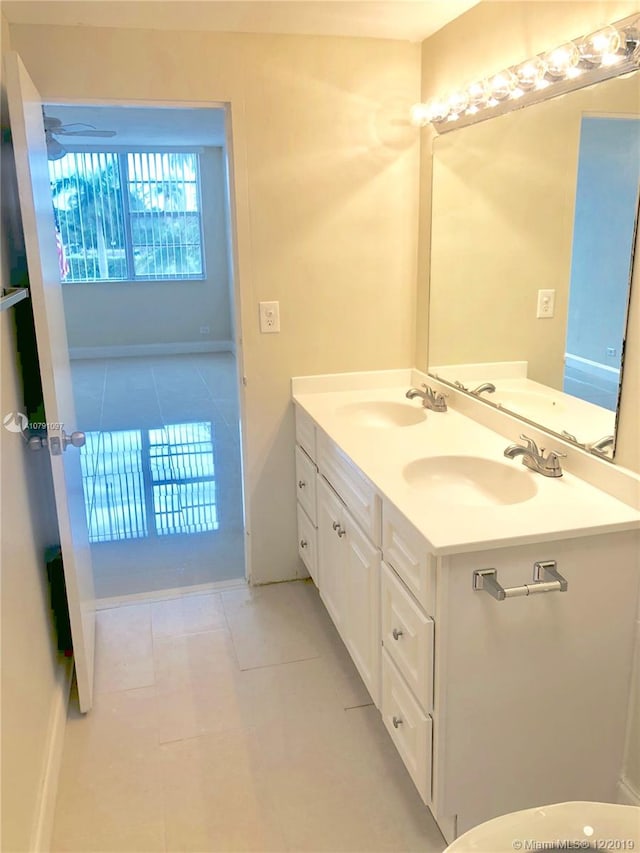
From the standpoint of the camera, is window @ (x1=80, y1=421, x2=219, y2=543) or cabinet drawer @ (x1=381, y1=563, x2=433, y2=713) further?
window @ (x1=80, y1=421, x2=219, y2=543)

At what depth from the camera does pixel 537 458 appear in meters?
1.89

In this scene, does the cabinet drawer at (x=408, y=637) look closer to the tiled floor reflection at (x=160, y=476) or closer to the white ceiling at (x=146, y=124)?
the tiled floor reflection at (x=160, y=476)

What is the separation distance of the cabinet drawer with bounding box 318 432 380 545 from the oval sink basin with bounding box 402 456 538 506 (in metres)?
0.12

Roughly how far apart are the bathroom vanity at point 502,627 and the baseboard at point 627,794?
0.02 m

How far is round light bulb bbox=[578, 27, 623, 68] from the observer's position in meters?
1.56

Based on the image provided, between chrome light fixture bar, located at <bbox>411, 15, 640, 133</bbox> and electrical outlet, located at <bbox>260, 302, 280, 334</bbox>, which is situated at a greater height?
chrome light fixture bar, located at <bbox>411, 15, 640, 133</bbox>

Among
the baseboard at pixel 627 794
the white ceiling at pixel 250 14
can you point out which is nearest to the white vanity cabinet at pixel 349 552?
the baseboard at pixel 627 794

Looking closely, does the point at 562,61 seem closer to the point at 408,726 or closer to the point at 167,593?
the point at 408,726

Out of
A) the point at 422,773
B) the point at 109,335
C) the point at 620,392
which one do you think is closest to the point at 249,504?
the point at 422,773

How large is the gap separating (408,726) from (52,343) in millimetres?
1449

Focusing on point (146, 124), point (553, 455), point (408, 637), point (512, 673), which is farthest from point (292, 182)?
point (146, 124)

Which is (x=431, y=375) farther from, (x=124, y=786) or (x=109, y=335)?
(x=109, y=335)

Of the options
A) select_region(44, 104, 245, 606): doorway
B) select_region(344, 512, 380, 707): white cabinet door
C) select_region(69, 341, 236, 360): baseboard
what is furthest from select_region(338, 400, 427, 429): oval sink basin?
select_region(69, 341, 236, 360): baseboard

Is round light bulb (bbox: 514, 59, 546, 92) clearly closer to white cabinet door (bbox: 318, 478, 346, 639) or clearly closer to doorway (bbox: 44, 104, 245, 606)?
white cabinet door (bbox: 318, 478, 346, 639)
